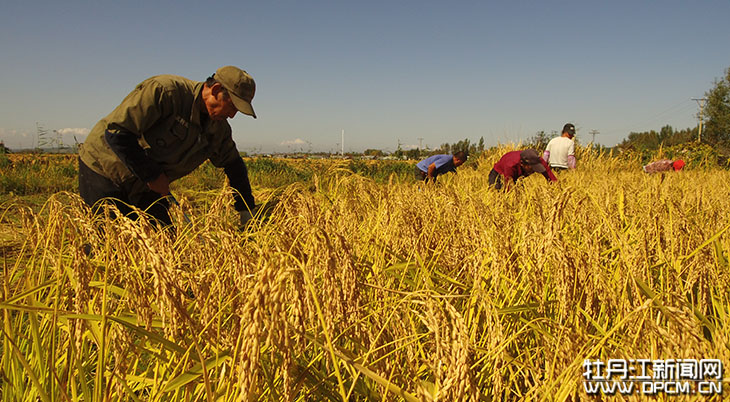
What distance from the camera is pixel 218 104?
3070mm

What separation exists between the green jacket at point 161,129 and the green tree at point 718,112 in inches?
2104

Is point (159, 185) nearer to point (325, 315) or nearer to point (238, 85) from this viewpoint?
point (238, 85)

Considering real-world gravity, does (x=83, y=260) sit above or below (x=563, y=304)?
above

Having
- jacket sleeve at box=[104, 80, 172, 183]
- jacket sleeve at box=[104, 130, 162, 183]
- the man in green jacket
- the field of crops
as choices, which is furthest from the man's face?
the field of crops

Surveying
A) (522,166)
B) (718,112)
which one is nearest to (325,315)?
(522,166)

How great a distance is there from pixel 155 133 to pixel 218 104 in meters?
0.57

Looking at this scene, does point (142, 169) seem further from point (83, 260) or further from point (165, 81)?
point (83, 260)

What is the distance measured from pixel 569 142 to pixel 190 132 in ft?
25.1

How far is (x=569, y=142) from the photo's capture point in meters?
7.84

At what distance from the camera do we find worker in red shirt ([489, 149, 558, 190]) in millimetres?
5316

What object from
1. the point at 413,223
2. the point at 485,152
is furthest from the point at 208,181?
the point at 485,152

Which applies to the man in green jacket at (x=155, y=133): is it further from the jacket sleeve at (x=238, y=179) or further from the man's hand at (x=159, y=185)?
the jacket sleeve at (x=238, y=179)

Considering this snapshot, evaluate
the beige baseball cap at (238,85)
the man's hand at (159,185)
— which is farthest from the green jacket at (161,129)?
the beige baseball cap at (238,85)

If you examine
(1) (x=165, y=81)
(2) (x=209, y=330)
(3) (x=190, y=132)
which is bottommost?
(2) (x=209, y=330)
